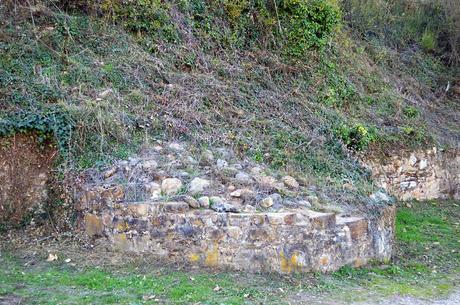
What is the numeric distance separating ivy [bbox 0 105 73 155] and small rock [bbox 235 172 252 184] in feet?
8.17

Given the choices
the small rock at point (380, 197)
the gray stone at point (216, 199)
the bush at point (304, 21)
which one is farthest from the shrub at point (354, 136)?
the gray stone at point (216, 199)

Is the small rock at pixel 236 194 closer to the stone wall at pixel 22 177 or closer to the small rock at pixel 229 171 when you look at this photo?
the small rock at pixel 229 171

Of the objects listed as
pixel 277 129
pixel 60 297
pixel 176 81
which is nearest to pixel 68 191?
pixel 60 297

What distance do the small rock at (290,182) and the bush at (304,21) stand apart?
4.62 meters

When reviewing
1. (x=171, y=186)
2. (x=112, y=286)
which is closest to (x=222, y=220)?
(x=171, y=186)

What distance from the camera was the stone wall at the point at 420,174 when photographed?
1121 centimetres

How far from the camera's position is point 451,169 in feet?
40.1

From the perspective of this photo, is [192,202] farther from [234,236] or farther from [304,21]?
[304,21]

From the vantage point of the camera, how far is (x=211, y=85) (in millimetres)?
10039

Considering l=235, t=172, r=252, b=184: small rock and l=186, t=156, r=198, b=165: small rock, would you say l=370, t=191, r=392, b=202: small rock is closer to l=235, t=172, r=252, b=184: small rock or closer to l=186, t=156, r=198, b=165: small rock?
l=235, t=172, r=252, b=184: small rock

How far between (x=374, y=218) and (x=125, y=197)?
344 centimetres

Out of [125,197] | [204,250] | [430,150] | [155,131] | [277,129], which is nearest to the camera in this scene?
[204,250]

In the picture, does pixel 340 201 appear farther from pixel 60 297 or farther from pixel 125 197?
pixel 60 297

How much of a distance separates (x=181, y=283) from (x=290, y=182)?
243 centimetres
